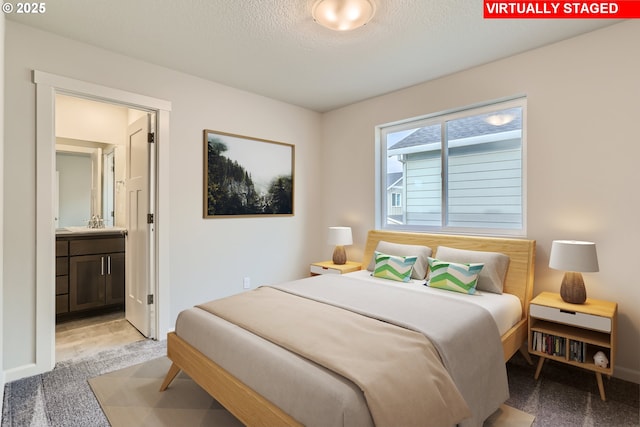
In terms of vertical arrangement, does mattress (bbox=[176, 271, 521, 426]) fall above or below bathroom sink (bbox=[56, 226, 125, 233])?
below

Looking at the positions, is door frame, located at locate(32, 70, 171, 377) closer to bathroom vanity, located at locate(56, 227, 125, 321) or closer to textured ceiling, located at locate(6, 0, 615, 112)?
textured ceiling, located at locate(6, 0, 615, 112)

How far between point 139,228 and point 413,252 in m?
2.65

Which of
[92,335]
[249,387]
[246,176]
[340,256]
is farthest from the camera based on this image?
[340,256]

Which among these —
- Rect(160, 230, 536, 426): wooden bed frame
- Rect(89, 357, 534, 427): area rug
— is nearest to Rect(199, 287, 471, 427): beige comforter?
Rect(160, 230, 536, 426): wooden bed frame

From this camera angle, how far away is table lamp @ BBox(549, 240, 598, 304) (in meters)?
2.15

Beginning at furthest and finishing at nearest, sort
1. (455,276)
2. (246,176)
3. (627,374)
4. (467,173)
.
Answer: (246,176) < (467,173) < (455,276) < (627,374)

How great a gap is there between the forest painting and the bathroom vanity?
1.30 m

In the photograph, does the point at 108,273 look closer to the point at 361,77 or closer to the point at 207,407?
the point at 207,407

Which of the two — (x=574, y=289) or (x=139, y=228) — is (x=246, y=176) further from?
(x=574, y=289)

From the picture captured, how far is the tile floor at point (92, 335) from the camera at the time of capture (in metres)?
2.75

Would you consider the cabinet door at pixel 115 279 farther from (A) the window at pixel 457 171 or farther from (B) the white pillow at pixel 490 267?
(B) the white pillow at pixel 490 267

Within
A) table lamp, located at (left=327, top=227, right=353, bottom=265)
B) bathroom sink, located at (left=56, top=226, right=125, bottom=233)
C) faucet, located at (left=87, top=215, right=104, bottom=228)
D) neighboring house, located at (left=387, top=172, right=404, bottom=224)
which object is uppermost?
neighboring house, located at (left=387, top=172, right=404, bottom=224)

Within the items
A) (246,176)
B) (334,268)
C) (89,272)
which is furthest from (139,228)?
(334,268)

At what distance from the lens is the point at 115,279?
3.75m
